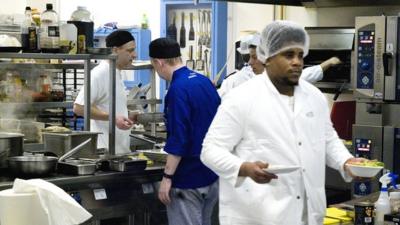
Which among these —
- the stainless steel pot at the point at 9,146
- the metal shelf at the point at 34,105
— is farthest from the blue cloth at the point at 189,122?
the metal shelf at the point at 34,105

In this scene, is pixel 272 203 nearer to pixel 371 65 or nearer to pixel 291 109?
pixel 291 109

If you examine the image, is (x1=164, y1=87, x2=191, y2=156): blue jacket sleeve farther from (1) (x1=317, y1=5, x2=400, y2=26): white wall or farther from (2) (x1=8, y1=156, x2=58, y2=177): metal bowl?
(1) (x1=317, y1=5, x2=400, y2=26): white wall

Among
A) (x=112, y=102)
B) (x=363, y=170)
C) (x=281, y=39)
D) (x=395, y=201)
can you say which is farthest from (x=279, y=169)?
(x=112, y=102)

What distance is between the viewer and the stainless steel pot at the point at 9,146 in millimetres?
3729

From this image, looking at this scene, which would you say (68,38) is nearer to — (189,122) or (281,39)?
(189,122)

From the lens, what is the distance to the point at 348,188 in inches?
216

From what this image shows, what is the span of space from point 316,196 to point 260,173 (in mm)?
349

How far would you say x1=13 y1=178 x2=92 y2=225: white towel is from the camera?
9.47ft

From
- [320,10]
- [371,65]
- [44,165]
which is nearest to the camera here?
[44,165]

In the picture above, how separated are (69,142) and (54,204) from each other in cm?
118

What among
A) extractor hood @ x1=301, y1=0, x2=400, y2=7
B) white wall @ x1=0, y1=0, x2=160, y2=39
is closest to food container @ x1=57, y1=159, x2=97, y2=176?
extractor hood @ x1=301, y1=0, x2=400, y2=7

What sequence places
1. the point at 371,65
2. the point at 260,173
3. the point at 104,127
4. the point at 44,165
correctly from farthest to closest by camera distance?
the point at 371,65
the point at 104,127
the point at 44,165
the point at 260,173

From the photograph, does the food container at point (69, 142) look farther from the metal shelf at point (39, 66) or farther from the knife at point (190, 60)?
the knife at point (190, 60)

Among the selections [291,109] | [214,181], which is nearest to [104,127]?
[214,181]
